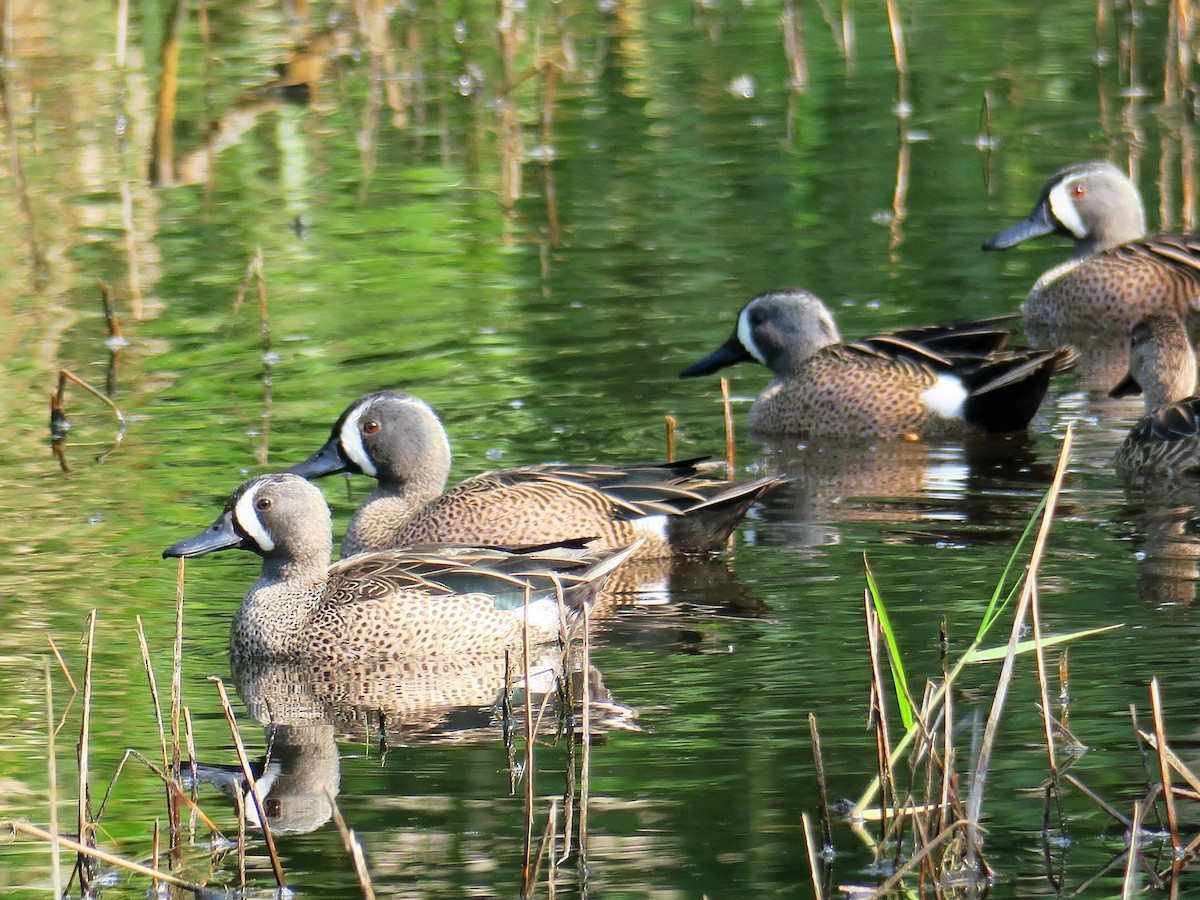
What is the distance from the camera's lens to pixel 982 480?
9.13 metres

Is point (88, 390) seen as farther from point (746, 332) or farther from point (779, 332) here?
point (779, 332)

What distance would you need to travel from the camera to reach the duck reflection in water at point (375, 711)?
5852mm

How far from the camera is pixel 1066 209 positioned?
1256 cm

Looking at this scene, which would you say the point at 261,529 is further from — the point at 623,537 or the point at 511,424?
the point at 511,424

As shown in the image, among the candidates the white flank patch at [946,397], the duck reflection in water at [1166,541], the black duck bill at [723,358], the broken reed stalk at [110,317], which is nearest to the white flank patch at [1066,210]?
the black duck bill at [723,358]

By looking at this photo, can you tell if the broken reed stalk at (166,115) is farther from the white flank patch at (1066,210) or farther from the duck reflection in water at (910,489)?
the duck reflection in water at (910,489)

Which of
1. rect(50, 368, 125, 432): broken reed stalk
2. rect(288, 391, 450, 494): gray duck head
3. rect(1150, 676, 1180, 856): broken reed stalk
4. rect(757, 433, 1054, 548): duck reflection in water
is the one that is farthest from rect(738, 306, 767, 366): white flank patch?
rect(1150, 676, 1180, 856): broken reed stalk

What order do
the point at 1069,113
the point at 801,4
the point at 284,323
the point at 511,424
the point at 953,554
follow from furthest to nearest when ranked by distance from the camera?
the point at 801,4, the point at 1069,113, the point at 284,323, the point at 511,424, the point at 953,554

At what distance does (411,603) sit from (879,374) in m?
3.58

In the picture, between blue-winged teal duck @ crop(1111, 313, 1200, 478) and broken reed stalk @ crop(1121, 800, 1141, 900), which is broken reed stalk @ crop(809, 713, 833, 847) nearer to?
broken reed stalk @ crop(1121, 800, 1141, 900)

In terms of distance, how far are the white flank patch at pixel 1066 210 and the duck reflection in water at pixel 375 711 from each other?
633 cm

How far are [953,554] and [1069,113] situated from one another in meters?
8.56

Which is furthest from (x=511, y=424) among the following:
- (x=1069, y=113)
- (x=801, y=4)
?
(x=801, y=4)

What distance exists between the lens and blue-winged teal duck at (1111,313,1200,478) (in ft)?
28.7
